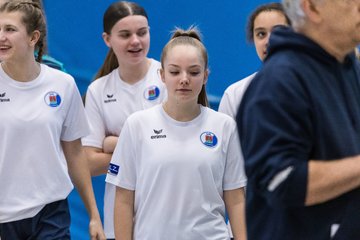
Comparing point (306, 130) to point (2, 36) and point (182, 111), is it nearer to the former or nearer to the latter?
Result: point (182, 111)

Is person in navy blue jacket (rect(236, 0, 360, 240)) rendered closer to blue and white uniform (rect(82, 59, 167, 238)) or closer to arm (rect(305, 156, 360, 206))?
arm (rect(305, 156, 360, 206))

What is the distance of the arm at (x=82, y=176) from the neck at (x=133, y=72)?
628mm

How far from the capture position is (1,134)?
369cm

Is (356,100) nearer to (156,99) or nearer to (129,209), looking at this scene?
(129,209)

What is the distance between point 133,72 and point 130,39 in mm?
176

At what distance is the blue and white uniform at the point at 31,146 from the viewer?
12.1ft

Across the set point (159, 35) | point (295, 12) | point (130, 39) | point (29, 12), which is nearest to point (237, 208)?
point (130, 39)

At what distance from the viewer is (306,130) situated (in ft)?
7.17

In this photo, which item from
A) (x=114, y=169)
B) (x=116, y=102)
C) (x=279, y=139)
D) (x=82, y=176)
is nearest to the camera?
(x=279, y=139)

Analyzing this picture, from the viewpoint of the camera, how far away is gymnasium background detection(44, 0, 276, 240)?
18.4ft

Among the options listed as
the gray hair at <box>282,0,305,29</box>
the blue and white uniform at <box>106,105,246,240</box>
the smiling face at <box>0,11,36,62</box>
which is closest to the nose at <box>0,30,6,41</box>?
the smiling face at <box>0,11,36,62</box>

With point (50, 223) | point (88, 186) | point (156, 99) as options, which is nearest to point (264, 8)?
point (156, 99)

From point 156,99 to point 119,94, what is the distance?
204 mm

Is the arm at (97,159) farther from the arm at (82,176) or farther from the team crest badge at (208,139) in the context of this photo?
the team crest badge at (208,139)
